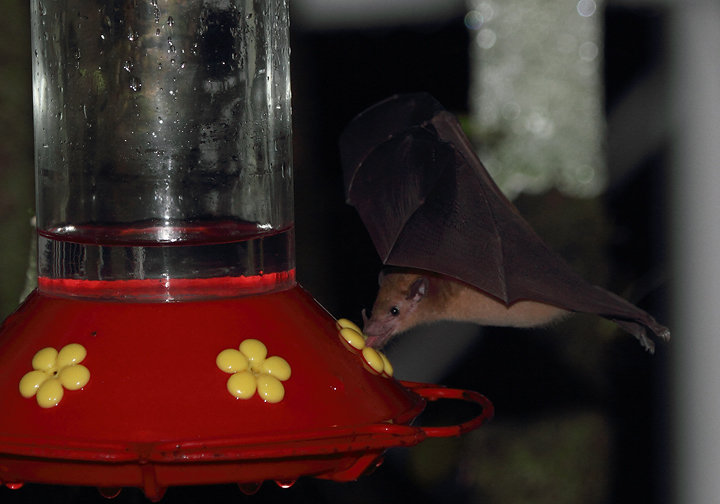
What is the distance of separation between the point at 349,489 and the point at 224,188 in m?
1.77

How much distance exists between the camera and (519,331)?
3.33 metres

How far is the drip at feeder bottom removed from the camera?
0.91 metres

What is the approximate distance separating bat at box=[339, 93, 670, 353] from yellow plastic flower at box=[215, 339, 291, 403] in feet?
1.71

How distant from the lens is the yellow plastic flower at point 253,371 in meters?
0.98

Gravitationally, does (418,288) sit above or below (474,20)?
below

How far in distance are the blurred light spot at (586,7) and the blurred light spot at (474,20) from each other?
34cm

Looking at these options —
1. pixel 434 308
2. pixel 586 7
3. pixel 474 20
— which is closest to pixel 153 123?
pixel 434 308

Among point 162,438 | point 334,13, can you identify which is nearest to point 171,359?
point 162,438

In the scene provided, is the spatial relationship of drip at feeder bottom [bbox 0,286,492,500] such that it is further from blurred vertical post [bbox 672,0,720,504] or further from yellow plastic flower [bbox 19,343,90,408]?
blurred vertical post [bbox 672,0,720,504]

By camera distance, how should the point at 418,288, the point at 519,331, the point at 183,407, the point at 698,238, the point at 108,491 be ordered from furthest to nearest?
the point at 519,331
the point at 698,238
the point at 418,288
the point at 108,491
the point at 183,407

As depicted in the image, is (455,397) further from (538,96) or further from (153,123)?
(538,96)

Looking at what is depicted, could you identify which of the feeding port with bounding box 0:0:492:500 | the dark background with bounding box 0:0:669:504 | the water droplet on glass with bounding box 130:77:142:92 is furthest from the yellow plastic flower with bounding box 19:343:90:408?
the dark background with bounding box 0:0:669:504

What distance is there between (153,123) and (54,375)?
1.79ft

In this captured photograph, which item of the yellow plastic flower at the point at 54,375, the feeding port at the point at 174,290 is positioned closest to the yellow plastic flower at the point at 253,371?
the feeding port at the point at 174,290
